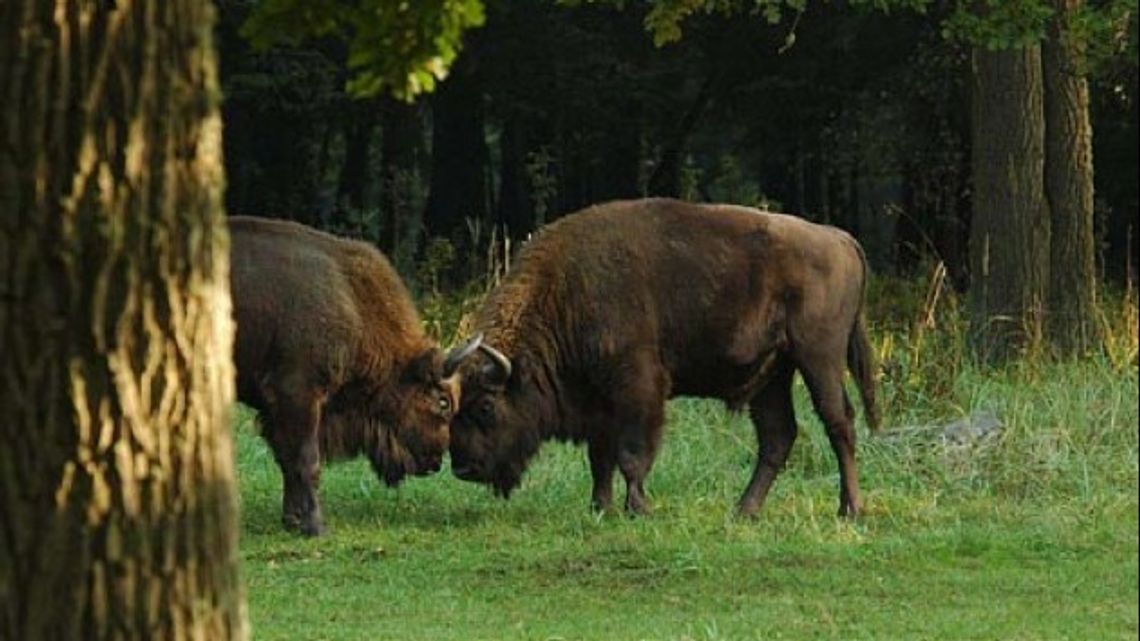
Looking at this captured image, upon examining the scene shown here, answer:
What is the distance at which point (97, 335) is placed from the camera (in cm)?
597

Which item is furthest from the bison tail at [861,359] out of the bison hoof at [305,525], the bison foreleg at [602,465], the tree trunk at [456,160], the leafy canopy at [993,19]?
the tree trunk at [456,160]

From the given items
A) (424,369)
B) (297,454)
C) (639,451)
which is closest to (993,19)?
(639,451)

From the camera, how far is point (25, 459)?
594 cm

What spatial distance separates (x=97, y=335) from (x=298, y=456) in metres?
9.54

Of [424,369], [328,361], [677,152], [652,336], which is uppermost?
[652,336]

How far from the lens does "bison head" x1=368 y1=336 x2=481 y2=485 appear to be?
15922 mm

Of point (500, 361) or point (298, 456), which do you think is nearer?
point (298, 456)

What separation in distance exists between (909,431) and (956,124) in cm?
1649

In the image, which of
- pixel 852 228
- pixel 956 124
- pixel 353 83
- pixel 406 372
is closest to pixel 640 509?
pixel 406 372

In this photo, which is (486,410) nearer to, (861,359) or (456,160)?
(861,359)

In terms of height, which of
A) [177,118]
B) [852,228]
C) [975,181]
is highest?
[177,118]

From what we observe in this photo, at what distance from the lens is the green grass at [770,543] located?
1164 cm

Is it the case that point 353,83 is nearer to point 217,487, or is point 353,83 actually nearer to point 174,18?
point 174,18

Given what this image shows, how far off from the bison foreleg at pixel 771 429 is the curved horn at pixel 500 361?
5.27ft
